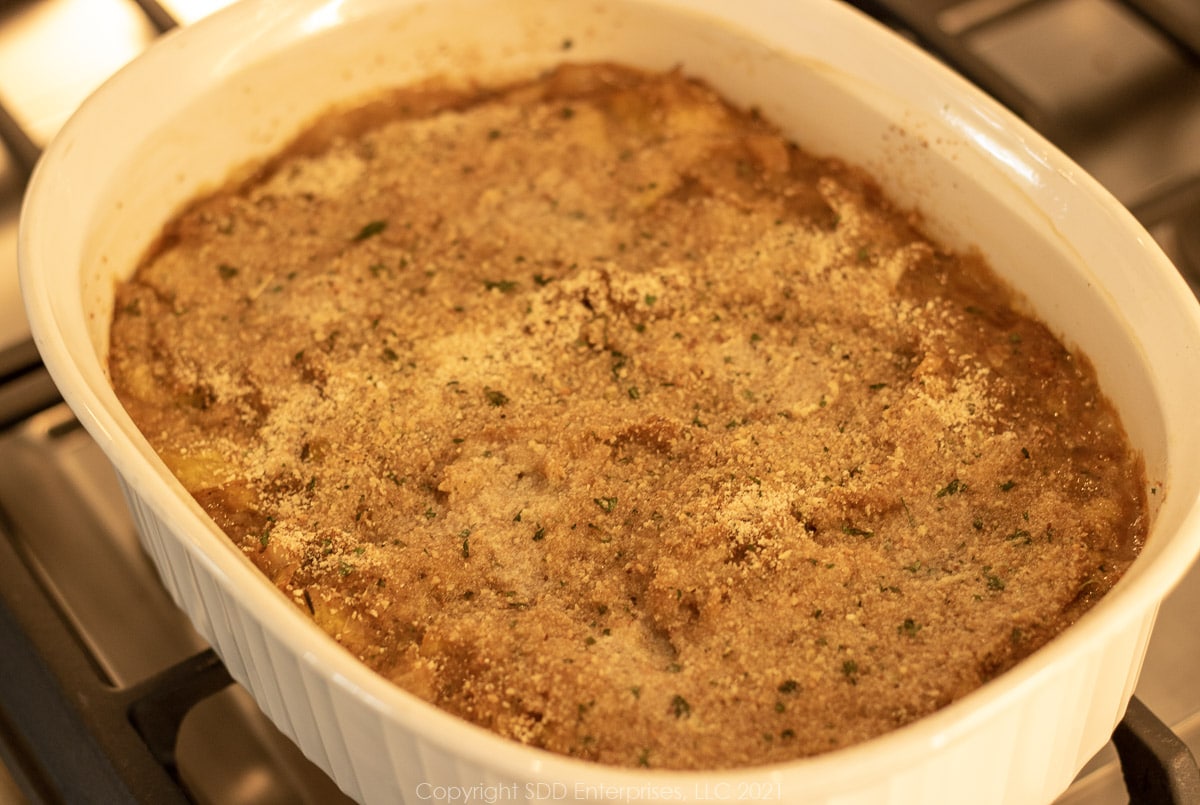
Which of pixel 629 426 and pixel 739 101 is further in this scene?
pixel 739 101

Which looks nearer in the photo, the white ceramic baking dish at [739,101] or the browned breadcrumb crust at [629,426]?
the white ceramic baking dish at [739,101]

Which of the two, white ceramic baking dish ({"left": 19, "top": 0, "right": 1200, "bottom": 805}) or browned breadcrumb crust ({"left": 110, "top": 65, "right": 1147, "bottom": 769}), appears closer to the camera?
white ceramic baking dish ({"left": 19, "top": 0, "right": 1200, "bottom": 805})

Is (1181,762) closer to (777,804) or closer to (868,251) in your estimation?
(777,804)

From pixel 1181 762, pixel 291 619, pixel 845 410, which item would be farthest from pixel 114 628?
pixel 1181 762
